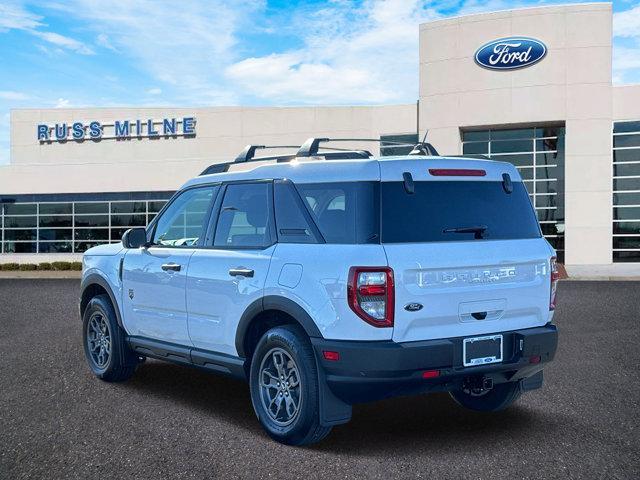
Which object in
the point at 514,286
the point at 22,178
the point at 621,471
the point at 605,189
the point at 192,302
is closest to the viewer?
the point at 621,471

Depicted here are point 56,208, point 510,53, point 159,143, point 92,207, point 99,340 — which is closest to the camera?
point 99,340

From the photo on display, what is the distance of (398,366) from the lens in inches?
200

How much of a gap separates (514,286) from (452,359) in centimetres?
77

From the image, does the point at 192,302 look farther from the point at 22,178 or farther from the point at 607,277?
the point at 22,178

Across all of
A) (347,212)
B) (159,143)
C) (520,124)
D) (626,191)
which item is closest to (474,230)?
(347,212)

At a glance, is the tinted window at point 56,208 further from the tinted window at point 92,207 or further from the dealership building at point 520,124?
the dealership building at point 520,124

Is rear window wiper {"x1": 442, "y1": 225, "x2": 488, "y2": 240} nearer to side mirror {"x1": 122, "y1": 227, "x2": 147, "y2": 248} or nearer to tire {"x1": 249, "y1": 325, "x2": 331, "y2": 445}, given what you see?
tire {"x1": 249, "y1": 325, "x2": 331, "y2": 445}

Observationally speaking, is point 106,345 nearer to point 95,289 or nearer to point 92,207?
point 95,289

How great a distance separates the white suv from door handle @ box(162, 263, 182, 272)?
79 millimetres

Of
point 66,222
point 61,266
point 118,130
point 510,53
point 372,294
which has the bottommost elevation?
point 61,266

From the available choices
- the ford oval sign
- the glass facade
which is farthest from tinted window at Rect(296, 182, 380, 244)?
the glass facade

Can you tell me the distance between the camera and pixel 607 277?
2791 cm

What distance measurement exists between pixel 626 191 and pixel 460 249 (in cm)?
3032

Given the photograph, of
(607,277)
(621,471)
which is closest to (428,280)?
(621,471)
